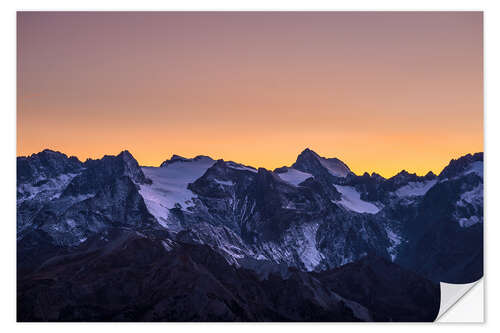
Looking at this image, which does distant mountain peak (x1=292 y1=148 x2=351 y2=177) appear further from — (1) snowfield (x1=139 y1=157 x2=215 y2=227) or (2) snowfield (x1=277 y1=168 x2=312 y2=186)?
(1) snowfield (x1=139 y1=157 x2=215 y2=227)

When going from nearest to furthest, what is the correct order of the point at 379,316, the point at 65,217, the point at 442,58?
the point at 442,58 → the point at 379,316 → the point at 65,217

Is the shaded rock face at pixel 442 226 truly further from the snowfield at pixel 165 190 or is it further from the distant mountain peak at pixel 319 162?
the snowfield at pixel 165 190

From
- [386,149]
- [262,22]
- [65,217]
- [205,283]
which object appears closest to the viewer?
[262,22]

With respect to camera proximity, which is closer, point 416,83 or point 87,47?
point 87,47

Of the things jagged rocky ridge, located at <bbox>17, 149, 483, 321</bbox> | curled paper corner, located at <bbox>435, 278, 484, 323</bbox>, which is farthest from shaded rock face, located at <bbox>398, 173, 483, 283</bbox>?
curled paper corner, located at <bbox>435, 278, 484, 323</bbox>

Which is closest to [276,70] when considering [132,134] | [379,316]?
[132,134]

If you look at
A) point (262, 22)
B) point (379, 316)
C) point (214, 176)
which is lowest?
point (379, 316)

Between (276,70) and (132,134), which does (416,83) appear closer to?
(276,70)
